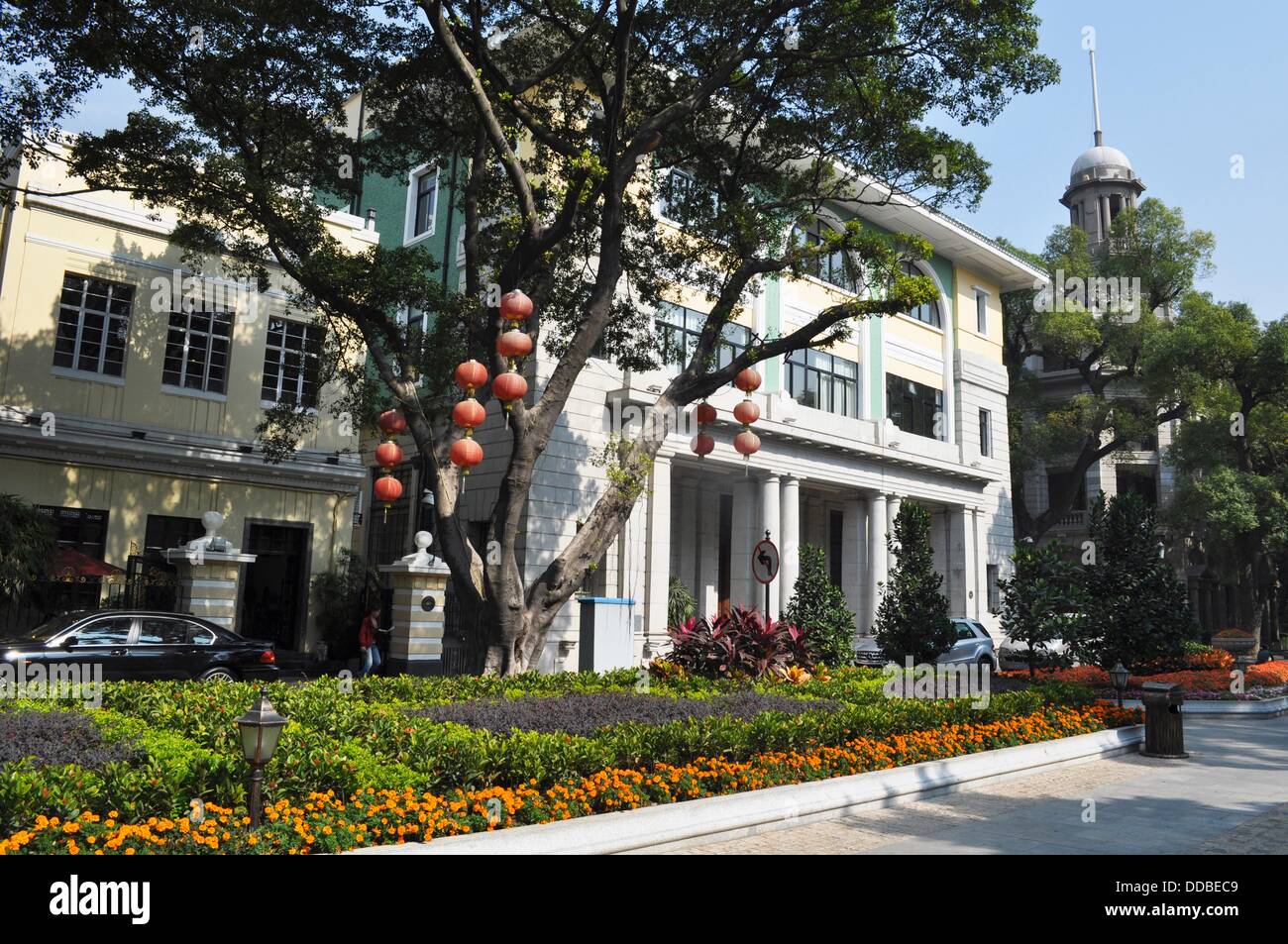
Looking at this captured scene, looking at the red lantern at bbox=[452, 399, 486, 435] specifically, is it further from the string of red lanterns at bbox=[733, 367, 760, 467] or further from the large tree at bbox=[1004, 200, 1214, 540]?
the large tree at bbox=[1004, 200, 1214, 540]

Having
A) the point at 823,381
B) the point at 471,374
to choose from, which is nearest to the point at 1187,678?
the point at 823,381

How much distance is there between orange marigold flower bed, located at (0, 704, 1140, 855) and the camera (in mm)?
5590

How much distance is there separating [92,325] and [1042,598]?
67.2 ft

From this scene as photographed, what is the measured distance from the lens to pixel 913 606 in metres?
18.1

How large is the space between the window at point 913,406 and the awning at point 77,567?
23984 mm

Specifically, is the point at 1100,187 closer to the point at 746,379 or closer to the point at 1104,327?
the point at 1104,327

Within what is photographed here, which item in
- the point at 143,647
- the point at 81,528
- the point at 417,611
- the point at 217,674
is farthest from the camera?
the point at 81,528

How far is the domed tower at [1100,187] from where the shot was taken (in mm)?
62875

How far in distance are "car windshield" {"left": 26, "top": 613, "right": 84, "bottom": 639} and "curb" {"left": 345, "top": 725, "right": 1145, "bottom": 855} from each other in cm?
1048

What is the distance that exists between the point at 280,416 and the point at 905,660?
1240cm

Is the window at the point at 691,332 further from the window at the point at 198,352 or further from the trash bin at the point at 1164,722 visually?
the trash bin at the point at 1164,722

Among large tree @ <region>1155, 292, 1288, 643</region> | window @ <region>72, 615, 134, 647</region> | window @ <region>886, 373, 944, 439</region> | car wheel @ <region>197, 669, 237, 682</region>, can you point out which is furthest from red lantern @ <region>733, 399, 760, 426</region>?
large tree @ <region>1155, 292, 1288, 643</region>

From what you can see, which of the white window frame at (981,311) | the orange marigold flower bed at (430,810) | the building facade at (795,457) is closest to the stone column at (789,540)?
the building facade at (795,457)
